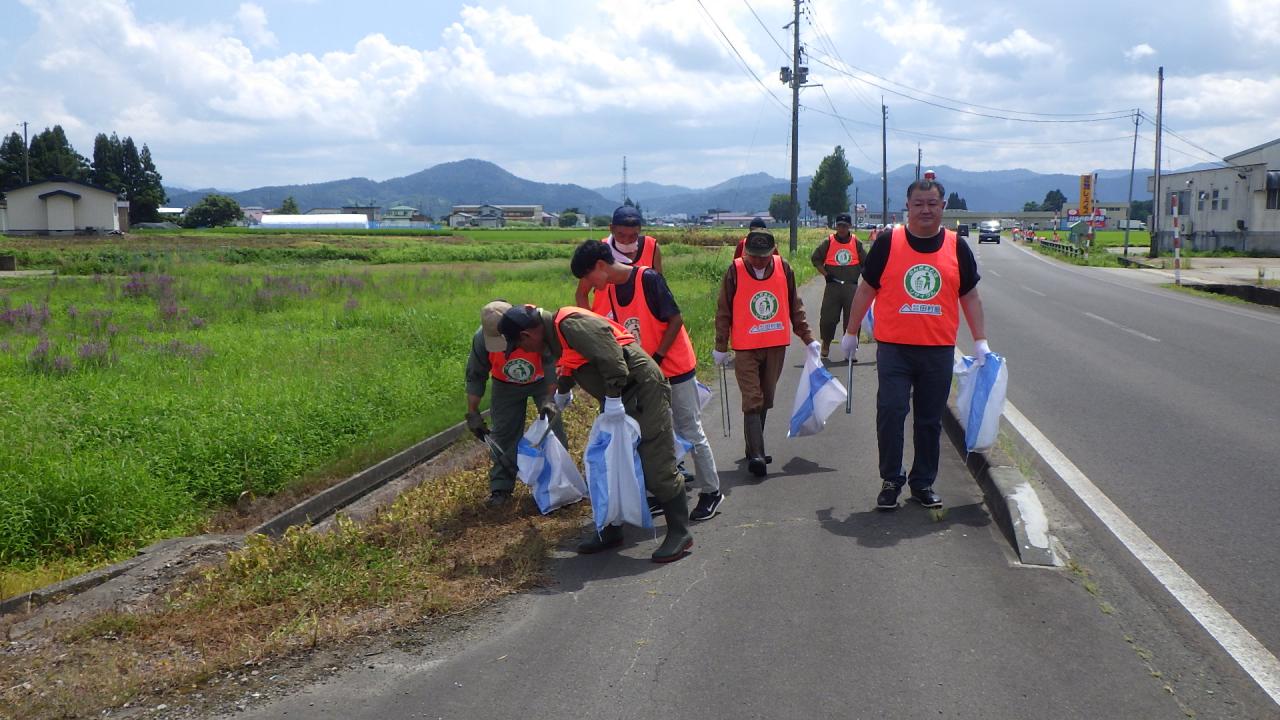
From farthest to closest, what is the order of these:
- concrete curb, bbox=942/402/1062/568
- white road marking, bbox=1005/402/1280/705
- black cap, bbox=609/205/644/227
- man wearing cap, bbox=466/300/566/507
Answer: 1. black cap, bbox=609/205/644/227
2. man wearing cap, bbox=466/300/566/507
3. concrete curb, bbox=942/402/1062/568
4. white road marking, bbox=1005/402/1280/705

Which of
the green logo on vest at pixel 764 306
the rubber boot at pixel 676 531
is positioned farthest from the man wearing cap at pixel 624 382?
the green logo on vest at pixel 764 306

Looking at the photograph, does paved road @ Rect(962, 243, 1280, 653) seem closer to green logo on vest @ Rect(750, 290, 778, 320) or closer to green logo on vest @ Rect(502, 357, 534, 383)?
green logo on vest @ Rect(750, 290, 778, 320)

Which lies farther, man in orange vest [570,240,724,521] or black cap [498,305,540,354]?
man in orange vest [570,240,724,521]

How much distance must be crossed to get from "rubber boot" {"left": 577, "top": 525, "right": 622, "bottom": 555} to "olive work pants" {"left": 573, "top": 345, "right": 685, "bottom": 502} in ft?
1.32

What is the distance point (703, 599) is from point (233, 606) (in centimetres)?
231

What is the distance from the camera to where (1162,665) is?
3820 mm

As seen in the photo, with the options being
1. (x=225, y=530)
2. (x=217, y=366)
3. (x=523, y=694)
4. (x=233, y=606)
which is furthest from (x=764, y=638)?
(x=217, y=366)

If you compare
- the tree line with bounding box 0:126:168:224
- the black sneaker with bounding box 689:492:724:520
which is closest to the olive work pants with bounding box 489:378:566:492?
the black sneaker with bounding box 689:492:724:520

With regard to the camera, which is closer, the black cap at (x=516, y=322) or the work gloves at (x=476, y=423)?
the black cap at (x=516, y=322)

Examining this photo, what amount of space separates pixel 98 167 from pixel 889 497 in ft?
379

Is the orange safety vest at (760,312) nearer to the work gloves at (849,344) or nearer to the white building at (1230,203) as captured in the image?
the work gloves at (849,344)

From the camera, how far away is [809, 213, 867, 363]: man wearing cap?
11.7m

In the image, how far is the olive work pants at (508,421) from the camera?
660 cm

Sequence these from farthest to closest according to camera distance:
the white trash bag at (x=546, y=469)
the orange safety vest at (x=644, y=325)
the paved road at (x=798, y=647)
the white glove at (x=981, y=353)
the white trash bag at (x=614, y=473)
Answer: the white glove at (x=981, y=353) → the orange safety vest at (x=644, y=325) → the white trash bag at (x=546, y=469) → the white trash bag at (x=614, y=473) → the paved road at (x=798, y=647)
